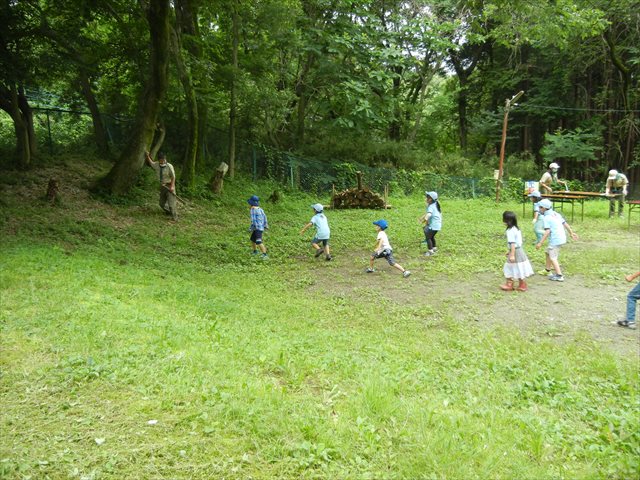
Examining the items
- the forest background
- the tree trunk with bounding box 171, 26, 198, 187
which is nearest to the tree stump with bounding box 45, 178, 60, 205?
the forest background

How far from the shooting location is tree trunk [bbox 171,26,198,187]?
580 inches

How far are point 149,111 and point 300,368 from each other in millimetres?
11232

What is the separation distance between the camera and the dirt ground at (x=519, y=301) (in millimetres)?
6379

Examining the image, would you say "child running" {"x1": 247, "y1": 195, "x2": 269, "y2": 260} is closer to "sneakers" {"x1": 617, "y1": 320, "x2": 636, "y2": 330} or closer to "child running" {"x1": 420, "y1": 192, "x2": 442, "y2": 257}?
"child running" {"x1": 420, "y1": 192, "x2": 442, "y2": 257}

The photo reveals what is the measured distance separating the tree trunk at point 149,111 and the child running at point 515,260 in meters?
10.1

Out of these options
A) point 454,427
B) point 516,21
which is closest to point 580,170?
point 516,21

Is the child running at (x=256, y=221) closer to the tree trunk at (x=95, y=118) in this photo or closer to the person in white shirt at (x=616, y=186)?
the tree trunk at (x=95, y=118)

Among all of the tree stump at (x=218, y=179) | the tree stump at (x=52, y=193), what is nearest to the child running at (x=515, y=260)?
the tree stump at (x=52, y=193)

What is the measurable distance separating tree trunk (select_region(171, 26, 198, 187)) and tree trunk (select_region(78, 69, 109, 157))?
3484mm

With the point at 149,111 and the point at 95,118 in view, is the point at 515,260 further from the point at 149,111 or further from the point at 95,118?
the point at 95,118

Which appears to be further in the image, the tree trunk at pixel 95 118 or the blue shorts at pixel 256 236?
the tree trunk at pixel 95 118

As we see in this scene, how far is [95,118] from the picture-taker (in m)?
17.2

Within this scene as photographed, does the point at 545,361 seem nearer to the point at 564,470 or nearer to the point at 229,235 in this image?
the point at 564,470

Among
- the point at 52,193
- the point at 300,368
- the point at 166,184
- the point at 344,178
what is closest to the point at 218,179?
the point at 166,184
